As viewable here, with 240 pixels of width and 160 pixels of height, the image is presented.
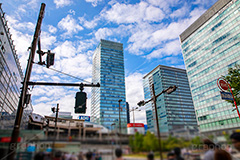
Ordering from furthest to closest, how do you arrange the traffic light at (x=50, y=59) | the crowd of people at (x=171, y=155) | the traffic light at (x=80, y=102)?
the traffic light at (x=80, y=102)
the traffic light at (x=50, y=59)
the crowd of people at (x=171, y=155)

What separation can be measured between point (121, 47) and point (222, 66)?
10021 cm

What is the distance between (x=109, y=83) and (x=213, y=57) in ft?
268

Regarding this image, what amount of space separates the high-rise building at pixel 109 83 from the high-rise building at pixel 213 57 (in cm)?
6271

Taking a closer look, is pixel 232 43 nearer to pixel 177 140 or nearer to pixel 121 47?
pixel 177 140

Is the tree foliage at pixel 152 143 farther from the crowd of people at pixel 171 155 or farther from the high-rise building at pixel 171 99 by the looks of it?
the high-rise building at pixel 171 99

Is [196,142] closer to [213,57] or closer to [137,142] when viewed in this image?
[137,142]

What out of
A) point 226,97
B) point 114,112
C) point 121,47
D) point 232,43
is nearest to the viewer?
point 226,97

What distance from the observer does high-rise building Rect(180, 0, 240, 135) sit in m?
49.3

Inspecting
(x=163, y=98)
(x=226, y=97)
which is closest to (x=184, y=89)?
(x=163, y=98)

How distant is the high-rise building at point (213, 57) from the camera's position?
49.3m

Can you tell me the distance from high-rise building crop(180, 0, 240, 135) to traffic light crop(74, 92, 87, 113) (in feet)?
179

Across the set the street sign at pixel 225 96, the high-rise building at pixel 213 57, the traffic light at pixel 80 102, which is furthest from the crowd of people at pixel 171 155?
the high-rise building at pixel 213 57

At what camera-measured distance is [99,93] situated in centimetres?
12031

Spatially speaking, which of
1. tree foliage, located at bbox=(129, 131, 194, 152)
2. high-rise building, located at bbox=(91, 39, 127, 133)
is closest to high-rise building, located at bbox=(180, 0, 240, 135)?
tree foliage, located at bbox=(129, 131, 194, 152)
